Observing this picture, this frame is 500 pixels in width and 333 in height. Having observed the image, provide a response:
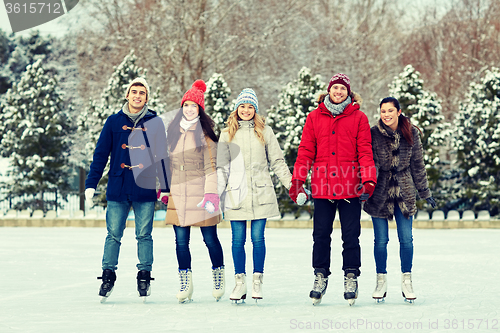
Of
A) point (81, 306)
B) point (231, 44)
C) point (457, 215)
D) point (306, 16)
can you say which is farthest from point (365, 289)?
point (306, 16)

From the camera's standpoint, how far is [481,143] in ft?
59.5

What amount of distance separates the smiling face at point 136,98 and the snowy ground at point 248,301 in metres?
1.65

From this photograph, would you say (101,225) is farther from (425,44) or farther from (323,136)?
(425,44)

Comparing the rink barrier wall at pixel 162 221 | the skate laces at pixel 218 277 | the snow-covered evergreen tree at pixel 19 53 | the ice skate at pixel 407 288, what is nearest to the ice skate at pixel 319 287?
the ice skate at pixel 407 288

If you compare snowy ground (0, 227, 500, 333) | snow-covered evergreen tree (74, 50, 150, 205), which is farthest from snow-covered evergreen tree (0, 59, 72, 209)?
snowy ground (0, 227, 500, 333)

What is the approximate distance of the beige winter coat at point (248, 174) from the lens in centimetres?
616

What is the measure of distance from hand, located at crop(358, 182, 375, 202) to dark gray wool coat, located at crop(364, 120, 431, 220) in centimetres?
20

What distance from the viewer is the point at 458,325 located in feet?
17.1

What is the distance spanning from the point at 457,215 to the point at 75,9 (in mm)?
13454

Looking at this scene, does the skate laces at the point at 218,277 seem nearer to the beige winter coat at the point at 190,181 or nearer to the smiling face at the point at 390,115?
the beige winter coat at the point at 190,181

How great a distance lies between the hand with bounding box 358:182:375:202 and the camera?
591 centimetres

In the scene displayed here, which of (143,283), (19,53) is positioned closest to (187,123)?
(143,283)

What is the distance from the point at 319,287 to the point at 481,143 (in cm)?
1322

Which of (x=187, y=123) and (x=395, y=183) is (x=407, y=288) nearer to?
(x=395, y=183)
